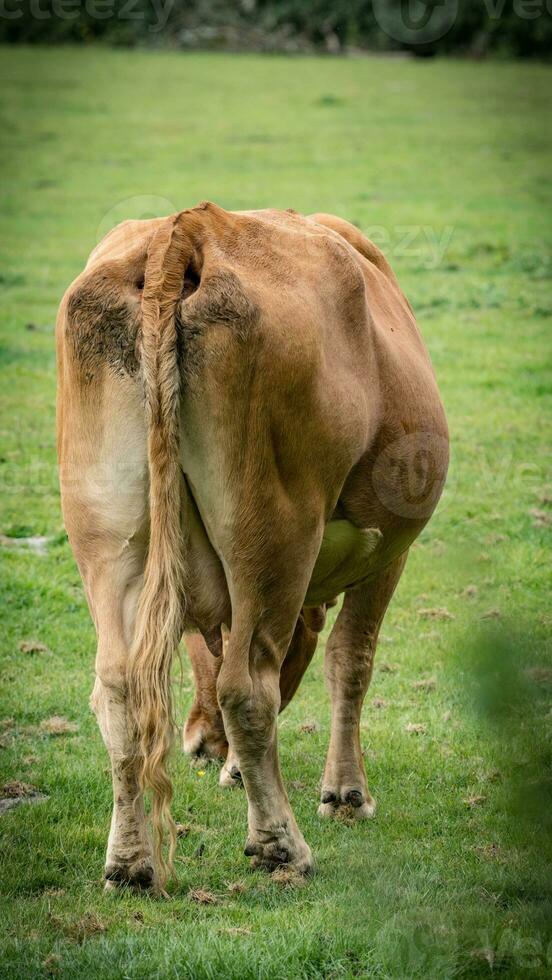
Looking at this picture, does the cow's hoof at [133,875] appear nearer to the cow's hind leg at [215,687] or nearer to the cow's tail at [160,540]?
the cow's tail at [160,540]

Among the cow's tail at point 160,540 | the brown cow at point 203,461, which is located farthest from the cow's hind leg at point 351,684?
the cow's tail at point 160,540

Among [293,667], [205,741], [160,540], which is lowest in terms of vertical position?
[205,741]

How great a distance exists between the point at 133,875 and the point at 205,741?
1317mm

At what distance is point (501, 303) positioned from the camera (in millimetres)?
13008

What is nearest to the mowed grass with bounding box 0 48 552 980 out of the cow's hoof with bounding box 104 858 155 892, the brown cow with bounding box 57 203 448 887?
the cow's hoof with bounding box 104 858 155 892

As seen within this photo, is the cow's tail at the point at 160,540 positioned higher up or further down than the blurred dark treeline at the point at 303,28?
higher up

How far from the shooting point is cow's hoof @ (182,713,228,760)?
4824 mm

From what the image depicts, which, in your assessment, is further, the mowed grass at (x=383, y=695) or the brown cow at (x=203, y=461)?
the brown cow at (x=203, y=461)

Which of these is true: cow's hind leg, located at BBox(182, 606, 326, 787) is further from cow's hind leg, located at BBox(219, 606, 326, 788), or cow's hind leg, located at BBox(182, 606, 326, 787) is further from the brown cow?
the brown cow

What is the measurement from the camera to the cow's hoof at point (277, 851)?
365 centimetres

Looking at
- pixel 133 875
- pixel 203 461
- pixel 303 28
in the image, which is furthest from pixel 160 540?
pixel 303 28

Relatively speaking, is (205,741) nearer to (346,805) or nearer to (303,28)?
(346,805)

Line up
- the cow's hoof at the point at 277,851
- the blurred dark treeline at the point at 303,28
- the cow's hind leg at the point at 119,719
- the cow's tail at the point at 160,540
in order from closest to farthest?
the cow's tail at the point at 160,540, the cow's hind leg at the point at 119,719, the cow's hoof at the point at 277,851, the blurred dark treeline at the point at 303,28

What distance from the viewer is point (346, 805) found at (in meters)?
4.34
